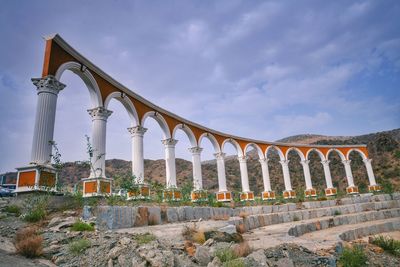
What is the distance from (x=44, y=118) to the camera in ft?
29.1

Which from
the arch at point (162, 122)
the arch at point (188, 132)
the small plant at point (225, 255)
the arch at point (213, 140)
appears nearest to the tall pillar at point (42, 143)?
the small plant at point (225, 255)

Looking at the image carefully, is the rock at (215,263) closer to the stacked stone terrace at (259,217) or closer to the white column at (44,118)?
the stacked stone terrace at (259,217)

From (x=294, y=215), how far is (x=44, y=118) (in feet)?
33.3

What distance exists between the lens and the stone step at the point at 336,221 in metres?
8.38

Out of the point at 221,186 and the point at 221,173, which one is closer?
the point at 221,186

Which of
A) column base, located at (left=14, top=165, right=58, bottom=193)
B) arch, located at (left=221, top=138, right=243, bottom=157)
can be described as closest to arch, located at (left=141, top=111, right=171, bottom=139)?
arch, located at (left=221, top=138, right=243, bottom=157)

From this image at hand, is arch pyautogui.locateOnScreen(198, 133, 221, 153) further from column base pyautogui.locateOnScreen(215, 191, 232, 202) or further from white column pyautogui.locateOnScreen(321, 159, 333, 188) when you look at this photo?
white column pyautogui.locateOnScreen(321, 159, 333, 188)

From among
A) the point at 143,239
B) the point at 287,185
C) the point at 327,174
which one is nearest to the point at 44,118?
the point at 143,239

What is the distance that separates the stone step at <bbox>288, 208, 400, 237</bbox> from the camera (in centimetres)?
838

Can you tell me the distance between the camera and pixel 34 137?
8711mm

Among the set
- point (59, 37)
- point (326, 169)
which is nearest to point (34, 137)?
point (59, 37)

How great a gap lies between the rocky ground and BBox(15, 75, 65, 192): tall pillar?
3121mm

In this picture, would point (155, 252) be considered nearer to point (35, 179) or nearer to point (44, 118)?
point (35, 179)

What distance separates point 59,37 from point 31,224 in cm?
652
